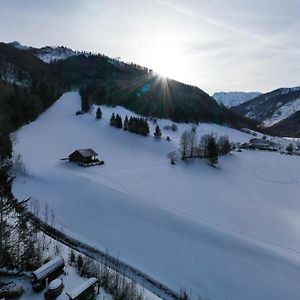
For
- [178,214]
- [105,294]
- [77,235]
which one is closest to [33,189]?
[77,235]

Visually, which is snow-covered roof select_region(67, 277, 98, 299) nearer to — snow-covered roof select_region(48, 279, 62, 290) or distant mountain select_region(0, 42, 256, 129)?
snow-covered roof select_region(48, 279, 62, 290)

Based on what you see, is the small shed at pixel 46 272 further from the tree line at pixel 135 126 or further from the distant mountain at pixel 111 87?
the distant mountain at pixel 111 87

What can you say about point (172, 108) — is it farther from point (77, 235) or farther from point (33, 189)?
point (77, 235)

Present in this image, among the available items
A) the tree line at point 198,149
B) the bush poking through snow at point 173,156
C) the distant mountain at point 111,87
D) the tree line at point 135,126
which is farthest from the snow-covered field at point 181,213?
the distant mountain at point 111,87

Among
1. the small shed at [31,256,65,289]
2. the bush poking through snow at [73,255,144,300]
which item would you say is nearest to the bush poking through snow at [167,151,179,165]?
the bush poking through snow at [73,255,144,300]

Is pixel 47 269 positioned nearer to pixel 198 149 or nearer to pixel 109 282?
pixel 109 282

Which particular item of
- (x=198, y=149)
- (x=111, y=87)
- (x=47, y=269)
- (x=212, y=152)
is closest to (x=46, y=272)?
(x=47, y=269)
